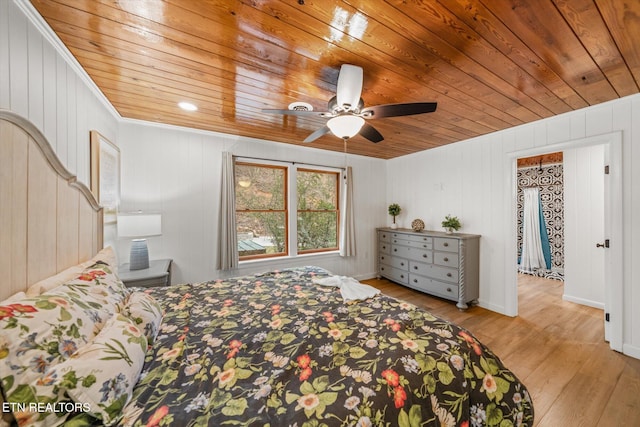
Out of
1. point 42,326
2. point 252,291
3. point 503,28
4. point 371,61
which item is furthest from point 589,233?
point 42,326

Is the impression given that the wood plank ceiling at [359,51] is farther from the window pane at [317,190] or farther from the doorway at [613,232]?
the window pane at [317,190]

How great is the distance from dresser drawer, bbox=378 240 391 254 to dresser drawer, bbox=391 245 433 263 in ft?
0.33

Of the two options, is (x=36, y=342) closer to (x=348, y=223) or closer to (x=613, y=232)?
(x=348, y=223)

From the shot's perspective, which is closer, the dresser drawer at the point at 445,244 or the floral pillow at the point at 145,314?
the floral pillow at the point at 145,314

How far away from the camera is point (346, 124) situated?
5.95 feet

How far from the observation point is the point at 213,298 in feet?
6.10

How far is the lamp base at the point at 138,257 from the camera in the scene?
96.9 inches

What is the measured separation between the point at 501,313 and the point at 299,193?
3353 millimetres

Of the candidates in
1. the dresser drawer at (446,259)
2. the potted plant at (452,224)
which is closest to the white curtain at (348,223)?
the dresser drawer at (446,259)

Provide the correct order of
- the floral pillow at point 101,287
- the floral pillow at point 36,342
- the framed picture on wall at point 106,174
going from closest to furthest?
the floral pillow at point 36,342 < the floral pillow at point 101,287 < the framed picture on wall at point 106,174

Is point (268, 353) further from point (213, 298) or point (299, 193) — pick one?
point (299, 193)

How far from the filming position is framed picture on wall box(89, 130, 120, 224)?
208cm

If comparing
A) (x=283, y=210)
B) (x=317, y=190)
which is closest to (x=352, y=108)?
(x=283, y=210)

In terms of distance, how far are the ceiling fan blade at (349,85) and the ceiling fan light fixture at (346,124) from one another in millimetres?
90
